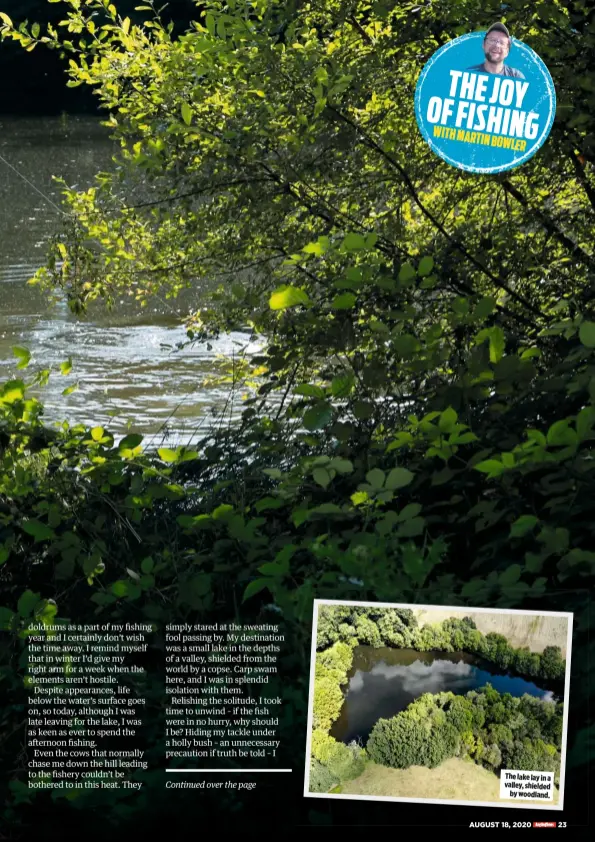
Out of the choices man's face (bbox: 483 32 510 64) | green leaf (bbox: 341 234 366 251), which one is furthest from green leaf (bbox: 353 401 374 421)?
man's face (bbox: 483 32 510 64)

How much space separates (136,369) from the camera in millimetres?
9039

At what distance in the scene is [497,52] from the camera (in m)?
3.58

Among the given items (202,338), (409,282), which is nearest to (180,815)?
(409,282)

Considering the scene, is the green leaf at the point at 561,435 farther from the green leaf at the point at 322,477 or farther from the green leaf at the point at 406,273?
the green leaf at the point at 406,273

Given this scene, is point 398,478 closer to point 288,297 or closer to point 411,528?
point 411,528

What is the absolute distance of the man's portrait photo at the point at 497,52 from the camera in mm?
3561

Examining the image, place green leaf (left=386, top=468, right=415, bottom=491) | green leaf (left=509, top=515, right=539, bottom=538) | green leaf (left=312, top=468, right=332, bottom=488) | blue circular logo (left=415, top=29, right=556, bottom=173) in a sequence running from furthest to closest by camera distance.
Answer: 1. blue circular logo (left=415, top=29, right=556, bottom=173)
2. green leaf (left=312, top=468, right=332, bottom=488)
3. green leaf (left=386, top=468, right=415, bottom=491)
4. green leaf (left=509, top=515, right=539, bottom=538)

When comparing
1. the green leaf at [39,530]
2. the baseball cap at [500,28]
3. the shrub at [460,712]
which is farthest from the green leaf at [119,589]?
the baseball cap at [500,28]

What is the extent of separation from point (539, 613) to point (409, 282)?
1085 mm

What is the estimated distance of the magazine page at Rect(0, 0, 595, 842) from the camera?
2297 mm

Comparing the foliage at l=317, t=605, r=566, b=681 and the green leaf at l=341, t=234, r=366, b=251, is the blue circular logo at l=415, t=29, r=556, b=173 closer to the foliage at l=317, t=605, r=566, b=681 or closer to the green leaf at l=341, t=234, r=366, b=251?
the green leaf at l=341, t=234, r=366, b=251

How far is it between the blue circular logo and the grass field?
80.6 inches

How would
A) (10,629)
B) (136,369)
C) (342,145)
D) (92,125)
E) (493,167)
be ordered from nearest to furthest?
1. (10,629)
2. (493,167)
3. (342,145)
4. (136,369)
5. (92,125)

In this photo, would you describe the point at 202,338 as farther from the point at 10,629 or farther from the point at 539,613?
the point at 539,613
